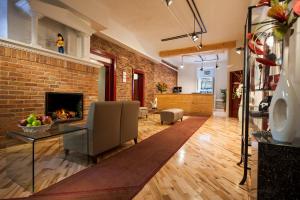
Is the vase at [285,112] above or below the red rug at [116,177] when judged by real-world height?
above

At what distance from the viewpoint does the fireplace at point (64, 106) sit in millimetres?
3724

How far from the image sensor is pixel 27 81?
3201 mm

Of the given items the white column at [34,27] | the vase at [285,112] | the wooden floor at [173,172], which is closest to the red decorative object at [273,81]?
the vase at [285,112]

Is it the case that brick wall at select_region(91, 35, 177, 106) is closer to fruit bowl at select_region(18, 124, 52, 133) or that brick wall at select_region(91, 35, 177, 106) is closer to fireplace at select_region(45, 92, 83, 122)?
fireplace at select_region(45, 92, 83, 122)

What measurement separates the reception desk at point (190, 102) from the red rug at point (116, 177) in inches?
213

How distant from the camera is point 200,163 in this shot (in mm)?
2469

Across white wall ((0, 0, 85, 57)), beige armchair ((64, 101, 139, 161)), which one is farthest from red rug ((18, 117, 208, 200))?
white wall ((0, 0, 85, 57))

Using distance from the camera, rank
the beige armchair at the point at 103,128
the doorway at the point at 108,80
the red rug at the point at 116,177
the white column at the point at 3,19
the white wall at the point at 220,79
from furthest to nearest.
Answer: the white wall at the point at 220,79 → the doorway at the point at 108,80 → the white column at the point at 3,19 → the beige armchair at the point at 103,128 → the red rug at the point at 116,177

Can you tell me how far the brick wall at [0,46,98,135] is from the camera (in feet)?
9.46

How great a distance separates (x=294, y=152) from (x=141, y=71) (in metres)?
7.33

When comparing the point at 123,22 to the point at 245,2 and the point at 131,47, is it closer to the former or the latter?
the point at 131,47

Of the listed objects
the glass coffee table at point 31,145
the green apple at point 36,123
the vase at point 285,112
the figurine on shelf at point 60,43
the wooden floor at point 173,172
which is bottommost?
the wooden floor at point 173,172

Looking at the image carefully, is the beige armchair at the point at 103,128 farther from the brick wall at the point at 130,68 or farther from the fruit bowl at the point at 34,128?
the brick wall at the point at 130,68

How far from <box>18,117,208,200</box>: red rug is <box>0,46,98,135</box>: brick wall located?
6.27 ft
